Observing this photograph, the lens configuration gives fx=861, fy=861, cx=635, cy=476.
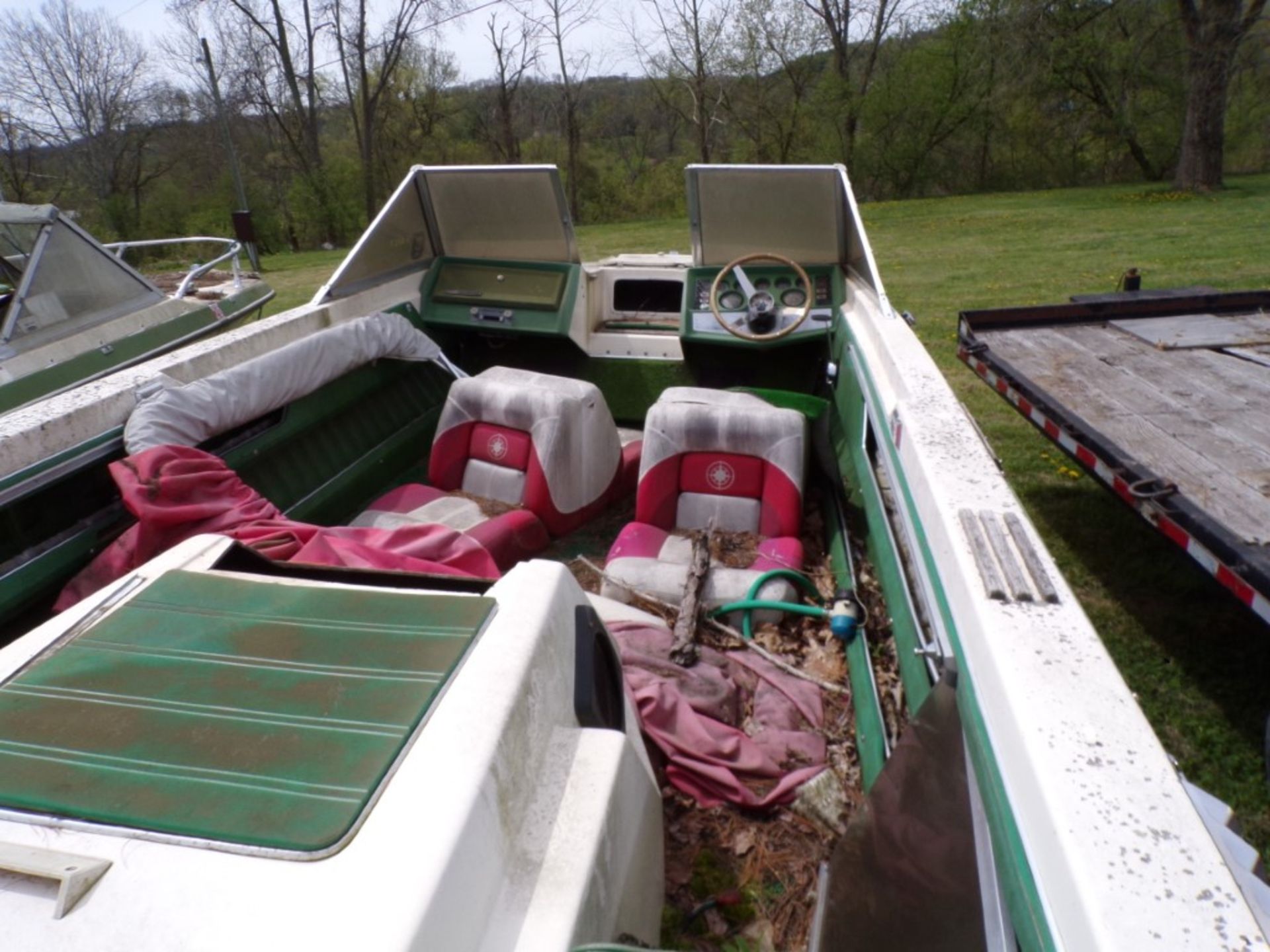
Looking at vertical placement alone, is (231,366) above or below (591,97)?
below

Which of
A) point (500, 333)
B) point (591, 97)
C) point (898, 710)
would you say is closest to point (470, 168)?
point (500, 333)

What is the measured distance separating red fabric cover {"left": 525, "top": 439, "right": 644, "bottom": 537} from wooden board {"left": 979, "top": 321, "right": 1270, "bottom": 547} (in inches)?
66.9

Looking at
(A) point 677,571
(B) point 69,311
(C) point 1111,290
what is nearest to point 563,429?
(A) point 677,571

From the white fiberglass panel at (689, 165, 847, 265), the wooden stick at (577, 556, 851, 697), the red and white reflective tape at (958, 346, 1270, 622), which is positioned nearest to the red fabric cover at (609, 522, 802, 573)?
the wooden stick at (577, 556, 851, 697)

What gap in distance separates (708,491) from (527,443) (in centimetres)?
73

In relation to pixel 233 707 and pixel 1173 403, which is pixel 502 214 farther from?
pixel 233 707

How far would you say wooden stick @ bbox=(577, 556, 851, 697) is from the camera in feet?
7.98

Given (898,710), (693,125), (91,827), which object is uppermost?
(693,125)

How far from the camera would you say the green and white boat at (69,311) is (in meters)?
3.97

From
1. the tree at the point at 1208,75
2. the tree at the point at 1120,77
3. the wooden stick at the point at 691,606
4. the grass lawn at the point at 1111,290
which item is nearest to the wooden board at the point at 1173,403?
the grass lawn at the point at 1111,290

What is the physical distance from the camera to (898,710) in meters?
2.00

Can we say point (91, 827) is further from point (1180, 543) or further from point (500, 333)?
point (500, 333)

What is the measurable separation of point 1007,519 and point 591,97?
22.9m

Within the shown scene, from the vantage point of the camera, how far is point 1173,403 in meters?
3.10
